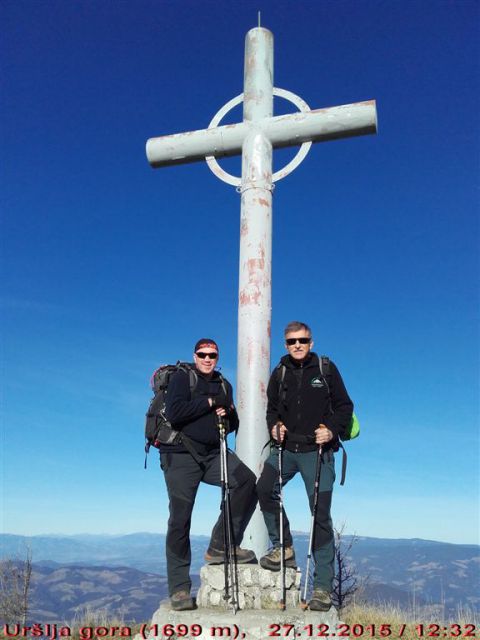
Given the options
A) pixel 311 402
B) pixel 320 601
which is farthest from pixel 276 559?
pixel 311 402

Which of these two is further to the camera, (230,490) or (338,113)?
(338,113)

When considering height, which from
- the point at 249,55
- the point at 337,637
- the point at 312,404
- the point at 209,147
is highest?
the point at 249,55

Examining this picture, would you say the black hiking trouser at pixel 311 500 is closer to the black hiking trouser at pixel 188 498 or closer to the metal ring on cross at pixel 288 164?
the black hiking trouser at pixel 188 498

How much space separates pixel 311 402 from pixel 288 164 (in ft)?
11.8

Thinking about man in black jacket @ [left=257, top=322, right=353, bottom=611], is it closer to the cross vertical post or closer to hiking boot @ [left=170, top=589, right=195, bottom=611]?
the cross vertical post

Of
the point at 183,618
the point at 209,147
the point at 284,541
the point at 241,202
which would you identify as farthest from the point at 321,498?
the point at 209,147

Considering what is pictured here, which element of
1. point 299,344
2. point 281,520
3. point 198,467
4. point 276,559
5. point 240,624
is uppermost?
point 299,344

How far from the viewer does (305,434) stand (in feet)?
21.0

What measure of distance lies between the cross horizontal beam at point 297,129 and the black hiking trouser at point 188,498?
14.5ft

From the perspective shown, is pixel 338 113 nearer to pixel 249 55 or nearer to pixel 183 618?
pixel 249 55

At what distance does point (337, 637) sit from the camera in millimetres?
6039

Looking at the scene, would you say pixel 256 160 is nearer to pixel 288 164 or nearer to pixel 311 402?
pixel 288 164

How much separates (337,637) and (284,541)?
3.52ft

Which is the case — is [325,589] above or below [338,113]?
below
